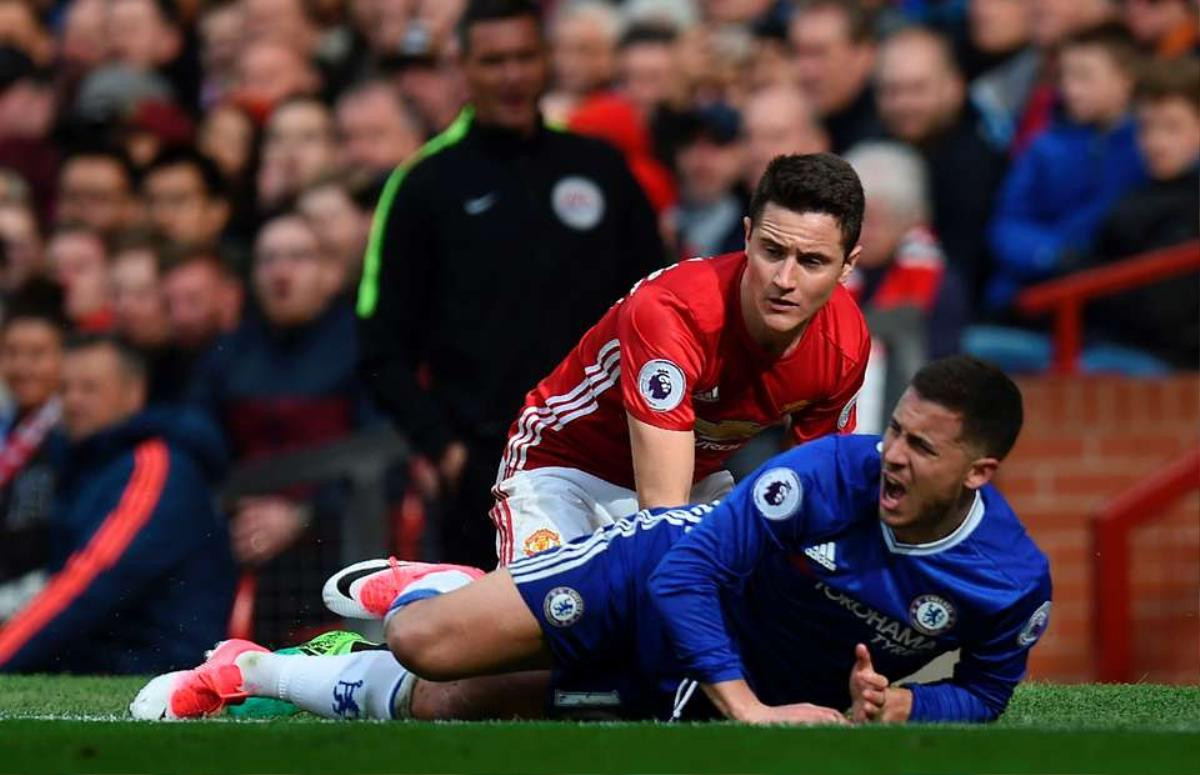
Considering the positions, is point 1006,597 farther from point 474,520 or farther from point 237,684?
point 474,520

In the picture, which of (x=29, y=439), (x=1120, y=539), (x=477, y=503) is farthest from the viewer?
(x=29, y=439)

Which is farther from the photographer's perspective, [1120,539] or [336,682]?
[1120,539]

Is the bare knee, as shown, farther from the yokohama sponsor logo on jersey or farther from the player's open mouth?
the player's open mouth

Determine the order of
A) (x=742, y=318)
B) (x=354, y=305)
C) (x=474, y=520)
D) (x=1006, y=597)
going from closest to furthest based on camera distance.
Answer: (x=1006, y=597) < (x=742, y=318) < (x=474, y=520) < (x=354, y=305)

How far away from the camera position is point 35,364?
11.4 m

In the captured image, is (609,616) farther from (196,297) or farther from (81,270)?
(81,270)

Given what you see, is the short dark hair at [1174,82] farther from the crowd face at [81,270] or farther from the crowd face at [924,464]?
the crowd face at [81,270]

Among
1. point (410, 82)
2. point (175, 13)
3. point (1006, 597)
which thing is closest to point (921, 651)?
point (1006, 597)

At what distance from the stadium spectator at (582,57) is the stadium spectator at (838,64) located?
1.22 metres

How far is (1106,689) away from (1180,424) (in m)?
3.15

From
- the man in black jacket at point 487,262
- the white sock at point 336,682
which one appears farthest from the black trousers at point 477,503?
the white sock at point 336,682

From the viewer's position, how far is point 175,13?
1496 centimetres

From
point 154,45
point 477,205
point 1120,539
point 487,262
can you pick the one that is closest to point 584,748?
point 487,262

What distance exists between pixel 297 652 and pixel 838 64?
18.2 feet
